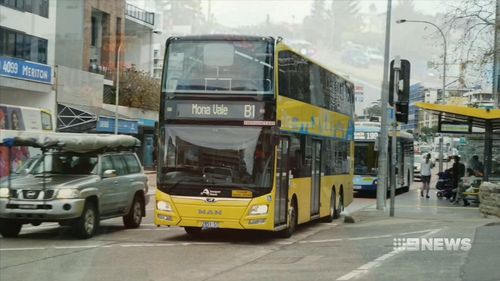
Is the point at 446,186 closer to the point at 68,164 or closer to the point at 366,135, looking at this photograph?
the point at 366,135

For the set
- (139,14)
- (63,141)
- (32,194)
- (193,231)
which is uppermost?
(139,14)

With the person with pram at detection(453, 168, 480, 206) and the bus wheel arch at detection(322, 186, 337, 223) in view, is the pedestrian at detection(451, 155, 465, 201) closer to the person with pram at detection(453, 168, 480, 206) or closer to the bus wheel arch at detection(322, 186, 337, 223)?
the person with pram at detection(453, 168, 480, 206)

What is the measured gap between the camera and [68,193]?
455 inches

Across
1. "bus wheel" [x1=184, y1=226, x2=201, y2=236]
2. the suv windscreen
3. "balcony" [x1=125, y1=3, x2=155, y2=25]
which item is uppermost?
"balcony" [x1=125, y1=3, x2=155, y2=25]

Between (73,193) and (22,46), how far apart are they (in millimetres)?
3547

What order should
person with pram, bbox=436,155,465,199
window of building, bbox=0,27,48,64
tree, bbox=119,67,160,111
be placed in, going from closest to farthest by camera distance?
window of building, bbox=0,27,48,64
tree, bbox=119,67,160,111
person with pram, bbox=436,155,465,199

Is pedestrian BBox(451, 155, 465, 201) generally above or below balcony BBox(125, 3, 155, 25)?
below

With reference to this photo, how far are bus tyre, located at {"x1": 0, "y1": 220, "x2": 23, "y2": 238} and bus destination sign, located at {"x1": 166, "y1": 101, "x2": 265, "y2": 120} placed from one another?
3.57m

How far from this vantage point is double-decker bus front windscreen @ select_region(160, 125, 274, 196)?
38.3 ft

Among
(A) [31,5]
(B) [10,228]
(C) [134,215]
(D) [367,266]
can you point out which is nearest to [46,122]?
(C) [134,215]

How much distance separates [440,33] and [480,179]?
565 cm

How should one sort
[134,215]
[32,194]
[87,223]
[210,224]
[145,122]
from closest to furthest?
[32,194], [210,224], [87,223], [134,215], [145,122]

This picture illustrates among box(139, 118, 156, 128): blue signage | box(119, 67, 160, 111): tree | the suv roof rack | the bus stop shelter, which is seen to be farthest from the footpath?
box(139, 118, 156, 128): blue signage

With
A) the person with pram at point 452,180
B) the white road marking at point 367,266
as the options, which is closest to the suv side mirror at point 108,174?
the white road marking at point 367,266
